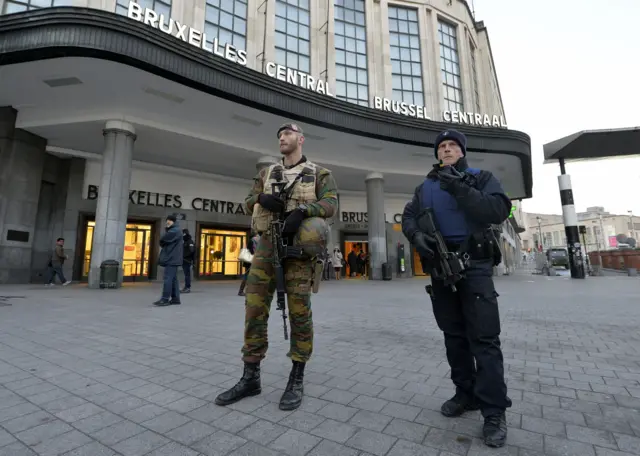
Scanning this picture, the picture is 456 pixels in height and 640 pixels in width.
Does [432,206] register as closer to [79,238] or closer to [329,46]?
[79,238]

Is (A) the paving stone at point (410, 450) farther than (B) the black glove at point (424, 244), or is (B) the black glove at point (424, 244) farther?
(B) the black glove at point (424, 244)

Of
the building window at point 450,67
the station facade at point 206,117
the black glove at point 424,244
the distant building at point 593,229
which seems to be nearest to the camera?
the black glove at point 424,244

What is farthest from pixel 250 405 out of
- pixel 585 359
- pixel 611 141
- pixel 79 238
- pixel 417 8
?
pixel 417 8

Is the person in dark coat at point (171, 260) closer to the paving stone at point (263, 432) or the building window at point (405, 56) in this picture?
the paving stone at point (263, 432)

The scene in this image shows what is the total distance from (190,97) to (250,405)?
11195mm

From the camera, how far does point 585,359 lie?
3.31m

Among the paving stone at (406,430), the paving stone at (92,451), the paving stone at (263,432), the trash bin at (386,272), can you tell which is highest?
the trash bin at (386,272)

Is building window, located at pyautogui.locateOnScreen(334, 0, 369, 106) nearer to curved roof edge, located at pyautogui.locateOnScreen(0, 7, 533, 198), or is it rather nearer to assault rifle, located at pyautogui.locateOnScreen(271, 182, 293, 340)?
curved roof edge, located at pyautogui.locateOnScreen(0, 7, 533, 198)

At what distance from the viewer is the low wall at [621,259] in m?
23.7

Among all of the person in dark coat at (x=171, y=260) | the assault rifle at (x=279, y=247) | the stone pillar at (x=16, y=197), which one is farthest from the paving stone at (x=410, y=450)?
the stone pillar at (x=16, y=197)

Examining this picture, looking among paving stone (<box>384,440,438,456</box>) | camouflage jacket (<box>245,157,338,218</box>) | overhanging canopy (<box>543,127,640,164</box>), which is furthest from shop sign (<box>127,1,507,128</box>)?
paving stone (<box>384,440,438,456</box>)

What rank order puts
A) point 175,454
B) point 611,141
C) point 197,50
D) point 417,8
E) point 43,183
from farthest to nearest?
point 417,8 < point 611,141 < point 43,183 < point 197,50 < point 175,454

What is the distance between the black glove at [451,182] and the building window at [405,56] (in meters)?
19.2

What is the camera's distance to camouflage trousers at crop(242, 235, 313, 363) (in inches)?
93.6
